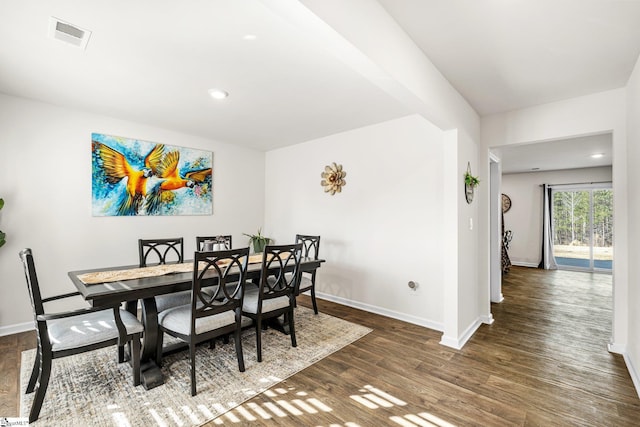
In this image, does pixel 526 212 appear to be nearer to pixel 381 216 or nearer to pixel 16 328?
pixel 381 216

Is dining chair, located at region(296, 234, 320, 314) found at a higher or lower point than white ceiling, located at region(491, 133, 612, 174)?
lower

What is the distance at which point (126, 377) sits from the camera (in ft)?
7.25

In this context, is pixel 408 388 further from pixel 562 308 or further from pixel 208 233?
pixel 208 233

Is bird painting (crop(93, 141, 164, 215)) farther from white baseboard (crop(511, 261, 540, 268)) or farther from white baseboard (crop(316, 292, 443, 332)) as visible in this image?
white baseboard (crop(511, 261, 540, 268))

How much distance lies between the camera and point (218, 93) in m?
2.84

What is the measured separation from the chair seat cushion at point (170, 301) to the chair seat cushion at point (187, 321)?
18.1 inches

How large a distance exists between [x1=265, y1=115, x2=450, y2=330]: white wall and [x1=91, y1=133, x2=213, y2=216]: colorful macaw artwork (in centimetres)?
150

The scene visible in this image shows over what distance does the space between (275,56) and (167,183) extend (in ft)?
8.95

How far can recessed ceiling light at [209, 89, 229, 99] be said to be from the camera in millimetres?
2804

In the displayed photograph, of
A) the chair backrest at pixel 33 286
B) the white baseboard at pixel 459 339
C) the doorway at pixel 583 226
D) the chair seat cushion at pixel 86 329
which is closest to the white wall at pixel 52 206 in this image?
the chair seat cushion at pixel 86 329

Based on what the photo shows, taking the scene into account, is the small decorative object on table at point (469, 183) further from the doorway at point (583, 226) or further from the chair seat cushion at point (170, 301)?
the doorway at point (583, 226)

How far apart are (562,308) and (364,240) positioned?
2.89 metres

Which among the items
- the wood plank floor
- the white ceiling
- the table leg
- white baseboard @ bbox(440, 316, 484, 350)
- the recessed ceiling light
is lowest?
the wood plank floor

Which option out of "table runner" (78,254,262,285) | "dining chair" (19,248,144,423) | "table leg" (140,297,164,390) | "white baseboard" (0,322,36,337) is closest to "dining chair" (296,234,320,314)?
"table runner" (78,254,262,285)
